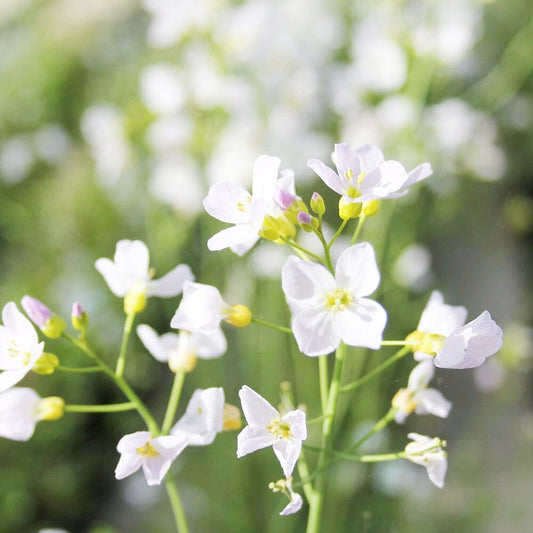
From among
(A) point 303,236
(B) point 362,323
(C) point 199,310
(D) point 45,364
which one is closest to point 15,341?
(D) point 45,364

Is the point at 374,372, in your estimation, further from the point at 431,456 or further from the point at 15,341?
the point at 15,341

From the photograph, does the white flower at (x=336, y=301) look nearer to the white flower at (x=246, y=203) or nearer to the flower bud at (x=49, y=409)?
the white flower at (x=246, y=203)

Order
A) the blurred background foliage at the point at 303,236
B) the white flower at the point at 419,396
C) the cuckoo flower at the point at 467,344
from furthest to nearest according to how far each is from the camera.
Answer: the blurred background foliage at the point at 303,236 → the white flower at the point at 419,396 → the cuckoo flower at the point at 467,344

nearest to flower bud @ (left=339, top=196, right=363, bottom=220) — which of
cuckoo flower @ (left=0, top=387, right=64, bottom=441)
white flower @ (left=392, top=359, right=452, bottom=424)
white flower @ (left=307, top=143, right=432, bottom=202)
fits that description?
white flower @ (left=307, top=143, right=432, bottom=202)

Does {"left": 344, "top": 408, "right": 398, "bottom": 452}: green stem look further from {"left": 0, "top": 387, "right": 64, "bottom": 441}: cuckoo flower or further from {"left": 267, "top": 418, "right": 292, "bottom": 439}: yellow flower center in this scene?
{"left": 0, "top": 387, "right": 64, "bottom": 441}: cuckoo flower

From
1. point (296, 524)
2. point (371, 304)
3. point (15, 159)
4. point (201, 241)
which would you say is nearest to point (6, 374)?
point (371, 304)

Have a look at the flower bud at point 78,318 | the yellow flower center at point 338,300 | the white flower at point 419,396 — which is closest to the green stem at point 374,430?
the white flower at point 419,396
